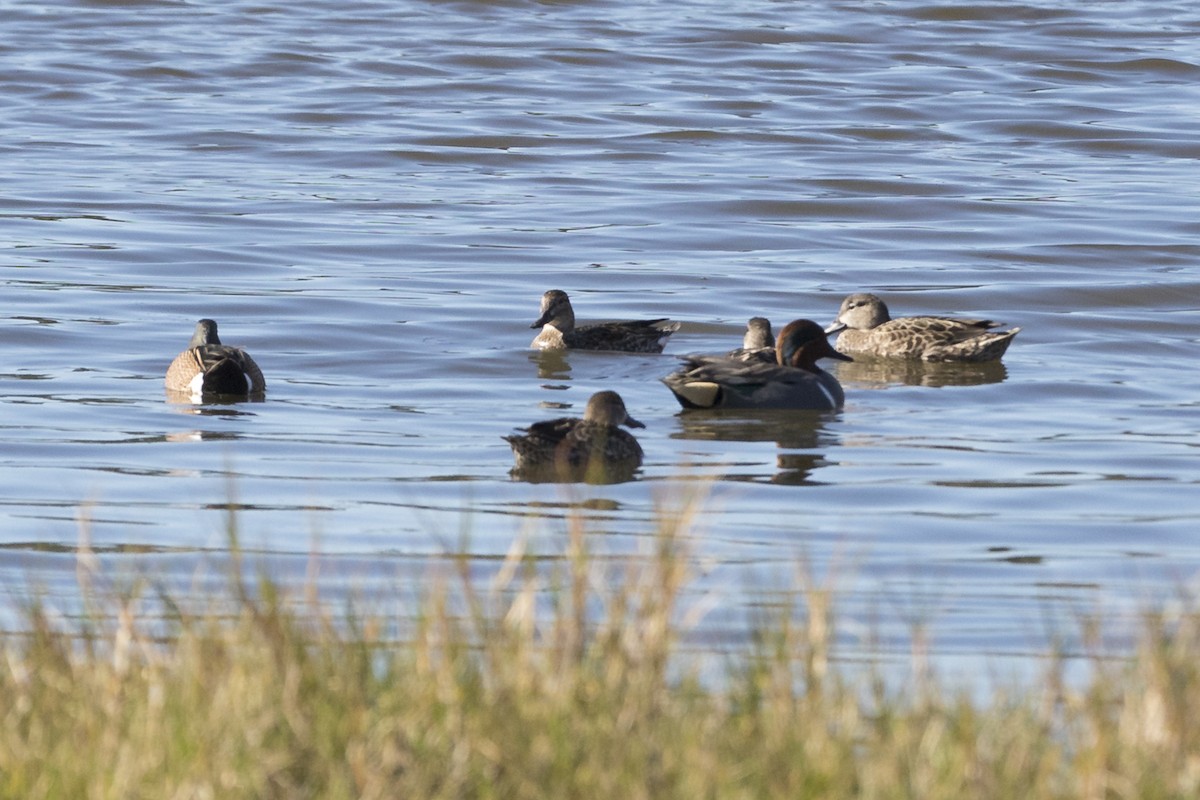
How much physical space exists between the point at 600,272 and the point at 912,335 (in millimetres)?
3929

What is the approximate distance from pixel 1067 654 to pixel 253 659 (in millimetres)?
2823

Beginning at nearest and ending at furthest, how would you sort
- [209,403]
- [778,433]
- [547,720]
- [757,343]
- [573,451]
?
[547,720] < [573,451] < [778,433] < [209,403] < [757,343]

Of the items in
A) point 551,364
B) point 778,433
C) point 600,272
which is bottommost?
point 778,433

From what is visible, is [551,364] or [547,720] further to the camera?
[551,364]

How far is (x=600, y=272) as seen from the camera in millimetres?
17500

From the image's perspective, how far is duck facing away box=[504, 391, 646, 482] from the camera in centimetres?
973

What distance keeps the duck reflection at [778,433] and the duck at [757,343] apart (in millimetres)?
1285

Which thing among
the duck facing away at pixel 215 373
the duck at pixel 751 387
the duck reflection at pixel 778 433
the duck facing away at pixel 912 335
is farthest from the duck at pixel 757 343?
the duck facing away at pixel 215 373

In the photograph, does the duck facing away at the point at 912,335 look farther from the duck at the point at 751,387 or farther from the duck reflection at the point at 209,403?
the duck reflection at the point at 209,403

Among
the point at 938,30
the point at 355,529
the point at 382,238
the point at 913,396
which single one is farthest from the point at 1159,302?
the point at 938,30

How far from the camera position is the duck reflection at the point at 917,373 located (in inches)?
525

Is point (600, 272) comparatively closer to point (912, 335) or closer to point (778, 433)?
point (912, 335)

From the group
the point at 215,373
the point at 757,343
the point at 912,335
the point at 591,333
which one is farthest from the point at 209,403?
the point at 912,335

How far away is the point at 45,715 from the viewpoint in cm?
488
